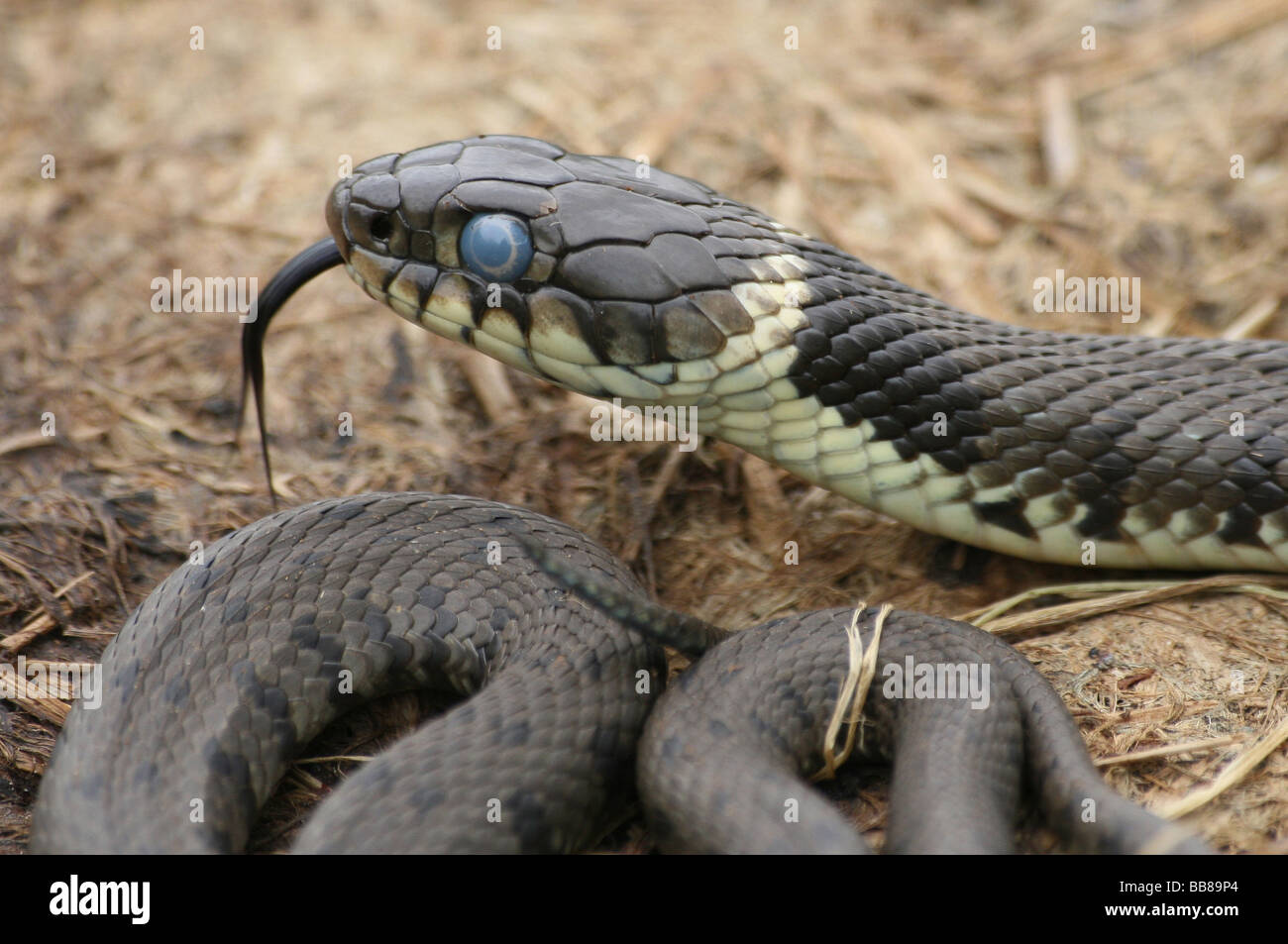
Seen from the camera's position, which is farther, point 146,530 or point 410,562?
point 146,530

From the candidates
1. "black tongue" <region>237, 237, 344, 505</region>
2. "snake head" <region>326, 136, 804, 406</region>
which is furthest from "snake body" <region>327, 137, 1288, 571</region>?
"black tongue" <region>237, 237, 344, 505</region>

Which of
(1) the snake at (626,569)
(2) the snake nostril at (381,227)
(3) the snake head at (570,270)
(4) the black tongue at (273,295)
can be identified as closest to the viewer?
(1) the snake at (626,569)

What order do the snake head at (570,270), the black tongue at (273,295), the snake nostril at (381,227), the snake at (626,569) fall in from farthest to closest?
the black tongue at (273,295) → the snake nostril at (381,227) → the snake head at (570,270) → the snake at (626,569)

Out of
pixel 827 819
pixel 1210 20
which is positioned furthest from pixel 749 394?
pixel 1210 20

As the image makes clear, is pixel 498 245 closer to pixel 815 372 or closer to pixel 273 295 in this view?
pixel 273 295

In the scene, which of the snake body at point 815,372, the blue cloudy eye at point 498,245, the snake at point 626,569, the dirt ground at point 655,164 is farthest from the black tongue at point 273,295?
the blue cloudy eye at point 498,245

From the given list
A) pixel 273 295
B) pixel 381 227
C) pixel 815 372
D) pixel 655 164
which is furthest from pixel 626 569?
pixel 655 164

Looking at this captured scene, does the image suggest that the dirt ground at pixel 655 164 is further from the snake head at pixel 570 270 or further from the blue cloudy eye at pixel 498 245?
the blue cloudy eye at pixel 498 245
